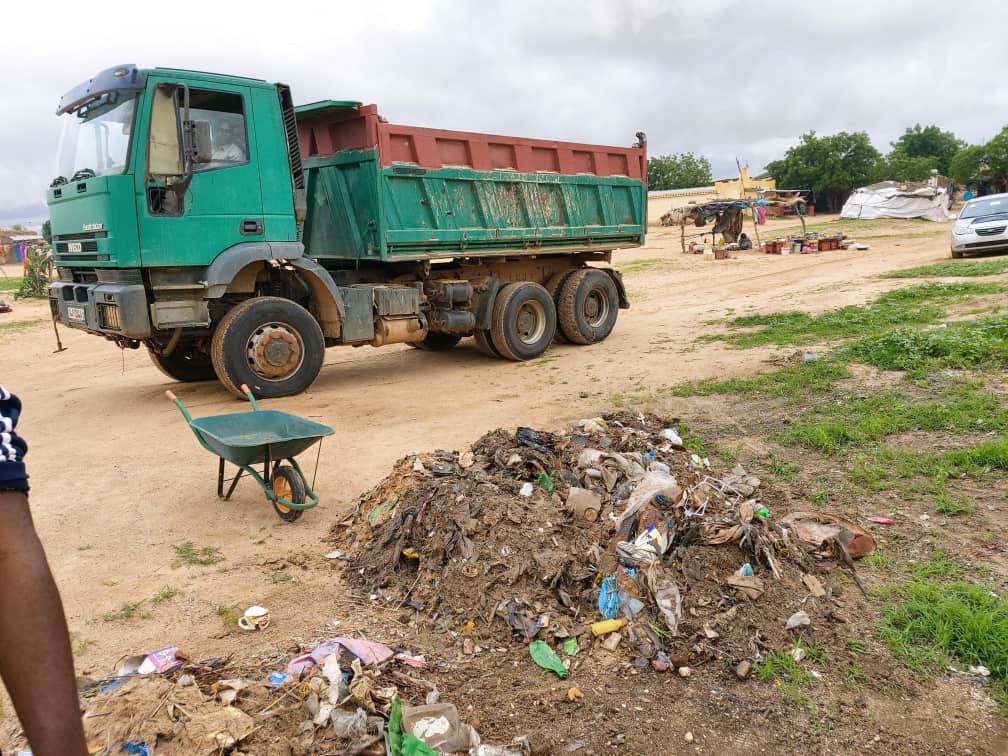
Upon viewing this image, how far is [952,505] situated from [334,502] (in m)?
3.92

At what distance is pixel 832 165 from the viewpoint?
48.3 m

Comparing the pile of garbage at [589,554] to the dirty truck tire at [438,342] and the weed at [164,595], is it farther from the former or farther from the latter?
the dirty truck tire at [438,342]

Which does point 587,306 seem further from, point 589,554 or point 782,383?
point 589,554

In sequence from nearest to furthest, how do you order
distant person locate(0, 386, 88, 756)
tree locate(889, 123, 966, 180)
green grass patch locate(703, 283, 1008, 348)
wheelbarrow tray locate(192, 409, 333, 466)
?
1. distant person locate(0, 386, 88, 756)
2. wheelbarrow tray locate(192, 409, 333, 466)
3. green grass patch locate(703, 283, 1008, 348)
4. tree locate(889, 123, 966, 180)

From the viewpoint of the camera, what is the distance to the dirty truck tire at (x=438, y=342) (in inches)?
Answer: 460

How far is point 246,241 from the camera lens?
26.2 ft

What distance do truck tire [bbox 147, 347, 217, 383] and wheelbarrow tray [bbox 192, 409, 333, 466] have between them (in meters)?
4.21

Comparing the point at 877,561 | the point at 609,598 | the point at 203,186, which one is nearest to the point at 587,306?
the point at 203,186

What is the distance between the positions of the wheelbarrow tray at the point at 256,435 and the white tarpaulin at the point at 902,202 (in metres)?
39.1

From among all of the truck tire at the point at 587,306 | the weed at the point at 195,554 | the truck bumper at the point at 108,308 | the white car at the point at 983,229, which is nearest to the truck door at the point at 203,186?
the truck bumper at the point at 108,308

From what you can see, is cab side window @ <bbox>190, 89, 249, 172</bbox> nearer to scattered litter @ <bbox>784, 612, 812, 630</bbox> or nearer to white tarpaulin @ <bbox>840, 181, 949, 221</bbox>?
scattered litter @ <bbox>784, 612, 812, 630</bbox>

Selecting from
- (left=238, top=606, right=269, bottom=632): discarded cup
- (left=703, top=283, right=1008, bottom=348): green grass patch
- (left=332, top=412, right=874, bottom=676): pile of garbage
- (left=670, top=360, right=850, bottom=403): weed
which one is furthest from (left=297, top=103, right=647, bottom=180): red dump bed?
(left=238, top=606, right=269, bottom=632): discarded cup

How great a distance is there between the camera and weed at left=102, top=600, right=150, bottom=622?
12.9ft

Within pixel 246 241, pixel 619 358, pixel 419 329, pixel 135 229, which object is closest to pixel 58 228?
pixel 135 229
